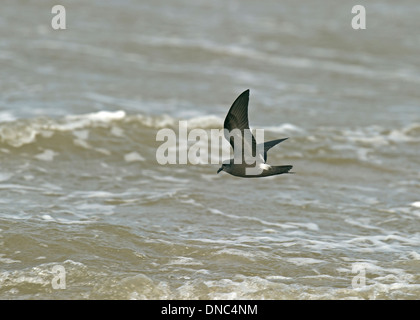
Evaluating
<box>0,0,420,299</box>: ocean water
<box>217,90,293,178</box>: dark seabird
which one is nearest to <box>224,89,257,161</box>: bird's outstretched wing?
<box>217,90,293,178</box>: dark seabird

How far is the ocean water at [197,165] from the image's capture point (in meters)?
5.87

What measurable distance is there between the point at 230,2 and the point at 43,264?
15.5 m

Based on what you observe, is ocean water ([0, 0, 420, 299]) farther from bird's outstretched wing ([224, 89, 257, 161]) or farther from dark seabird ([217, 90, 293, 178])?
→ bird's outstretched wing ([224, 89, 257, 161])

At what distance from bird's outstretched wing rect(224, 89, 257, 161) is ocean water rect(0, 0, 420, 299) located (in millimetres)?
997

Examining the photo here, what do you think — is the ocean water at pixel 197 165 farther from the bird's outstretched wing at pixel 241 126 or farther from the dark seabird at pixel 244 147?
the bird's outstretched wing at pixel 241 126

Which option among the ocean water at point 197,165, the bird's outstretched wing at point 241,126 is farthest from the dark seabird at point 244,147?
the ocean water at point 197,165

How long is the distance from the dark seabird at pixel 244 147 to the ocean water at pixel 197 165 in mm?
787

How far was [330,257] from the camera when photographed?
633 cm

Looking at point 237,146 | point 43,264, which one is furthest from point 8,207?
point 237,146

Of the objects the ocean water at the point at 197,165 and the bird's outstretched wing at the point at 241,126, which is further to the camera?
the ocean water at the point at 197,165

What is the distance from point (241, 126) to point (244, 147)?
307mm

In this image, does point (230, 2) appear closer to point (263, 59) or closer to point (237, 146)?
point (263, 59)

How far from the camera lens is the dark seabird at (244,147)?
5543 millimetres

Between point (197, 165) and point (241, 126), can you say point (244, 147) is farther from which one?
point (197, 165)
